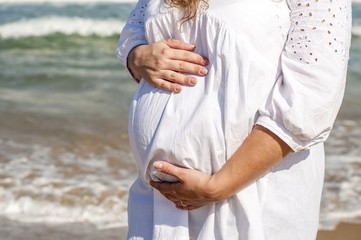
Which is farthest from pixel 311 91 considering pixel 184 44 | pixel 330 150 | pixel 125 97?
pixel 125 97

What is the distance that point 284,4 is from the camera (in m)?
2.01

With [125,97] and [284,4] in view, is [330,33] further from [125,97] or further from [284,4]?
[125,97]

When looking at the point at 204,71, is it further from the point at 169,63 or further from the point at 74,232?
the point at 74,232

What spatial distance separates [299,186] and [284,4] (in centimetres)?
47

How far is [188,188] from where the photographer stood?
2.00 meters

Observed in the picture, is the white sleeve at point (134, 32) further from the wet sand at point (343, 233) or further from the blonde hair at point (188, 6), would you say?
the wet sand at point (343, 233)

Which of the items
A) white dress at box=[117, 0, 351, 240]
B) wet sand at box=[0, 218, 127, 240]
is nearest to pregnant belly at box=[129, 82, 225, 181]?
white dress at box=[117, 0, 351, 240]

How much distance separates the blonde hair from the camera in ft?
6.63

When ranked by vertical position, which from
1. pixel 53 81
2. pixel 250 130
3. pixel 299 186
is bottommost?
pixel 53 81

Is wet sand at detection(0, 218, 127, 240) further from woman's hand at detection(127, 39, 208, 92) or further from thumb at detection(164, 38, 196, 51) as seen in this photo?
thumb at detection(164, 38, 196, 51)

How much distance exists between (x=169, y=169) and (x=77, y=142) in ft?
16.0

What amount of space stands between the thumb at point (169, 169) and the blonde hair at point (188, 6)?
1.22ft

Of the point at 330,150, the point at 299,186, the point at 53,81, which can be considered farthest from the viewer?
the point at 53,81

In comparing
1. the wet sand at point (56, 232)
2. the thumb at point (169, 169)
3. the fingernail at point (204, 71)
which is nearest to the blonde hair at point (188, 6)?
the fingernail at point (204, 71)
